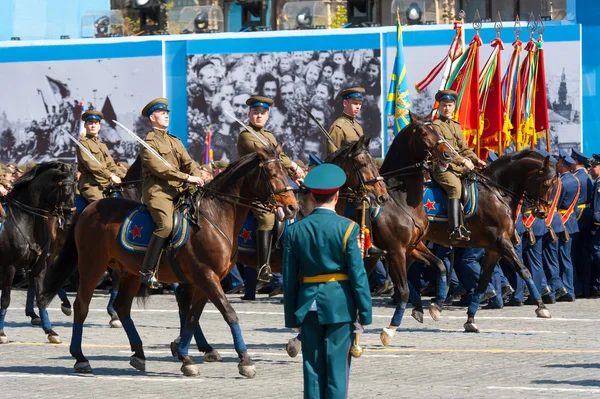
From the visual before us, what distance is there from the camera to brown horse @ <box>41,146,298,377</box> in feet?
41.8

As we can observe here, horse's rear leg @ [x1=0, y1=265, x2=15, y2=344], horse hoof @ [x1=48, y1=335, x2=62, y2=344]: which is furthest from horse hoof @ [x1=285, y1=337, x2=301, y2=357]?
horse's rear leg @ [x1=0, y1=265, x2=15, y2=344]

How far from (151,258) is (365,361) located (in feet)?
8.55

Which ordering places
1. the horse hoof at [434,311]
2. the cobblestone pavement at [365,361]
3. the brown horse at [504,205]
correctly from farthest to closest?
1. the brown horse at [504,205]
2. the horse hoof at [434,311]
3. the cobblestone pavement at [365,361]

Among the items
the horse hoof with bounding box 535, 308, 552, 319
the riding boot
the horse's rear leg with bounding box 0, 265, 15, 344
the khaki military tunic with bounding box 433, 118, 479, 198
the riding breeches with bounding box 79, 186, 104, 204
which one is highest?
the khaki military tunic with bounding box 433, 118, 479, 198

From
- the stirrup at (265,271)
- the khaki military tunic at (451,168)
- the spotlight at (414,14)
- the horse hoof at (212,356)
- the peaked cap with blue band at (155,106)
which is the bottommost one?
the horse hoof at (212,356)

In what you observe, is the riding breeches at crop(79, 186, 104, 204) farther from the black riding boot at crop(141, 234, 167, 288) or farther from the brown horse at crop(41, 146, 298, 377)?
the black riding boot at crop(141, 234, 167, 288)

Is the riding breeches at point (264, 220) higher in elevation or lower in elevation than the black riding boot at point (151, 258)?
higher

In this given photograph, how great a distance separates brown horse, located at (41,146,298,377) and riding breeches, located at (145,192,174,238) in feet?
0.82

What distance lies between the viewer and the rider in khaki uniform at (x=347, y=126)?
1534 cm

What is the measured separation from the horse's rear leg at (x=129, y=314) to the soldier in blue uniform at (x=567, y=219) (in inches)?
382

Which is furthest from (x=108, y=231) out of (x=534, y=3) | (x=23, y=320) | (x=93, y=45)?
(x=534, y=3)

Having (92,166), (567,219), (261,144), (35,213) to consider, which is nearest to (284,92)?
(567,219)

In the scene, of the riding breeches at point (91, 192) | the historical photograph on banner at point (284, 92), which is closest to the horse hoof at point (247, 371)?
the riding breeches at point (91, 192)

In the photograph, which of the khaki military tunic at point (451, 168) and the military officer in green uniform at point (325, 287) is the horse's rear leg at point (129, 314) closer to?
the military officer in green uniform at point (325, 287)
